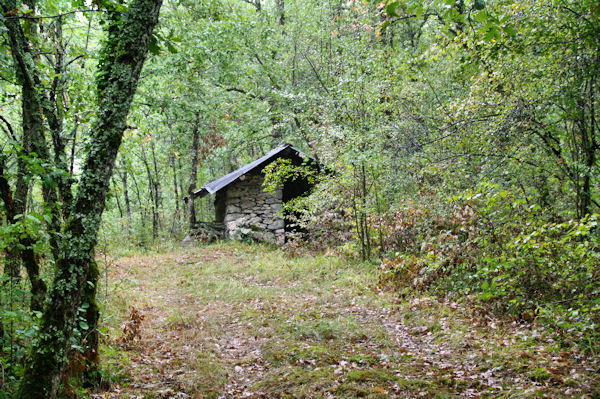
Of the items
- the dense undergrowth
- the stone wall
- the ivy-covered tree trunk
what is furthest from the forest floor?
the stone wall

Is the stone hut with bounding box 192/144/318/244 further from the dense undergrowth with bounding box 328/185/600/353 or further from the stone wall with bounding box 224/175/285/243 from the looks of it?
the dense undergrowth with bounding box 328/185/600/353

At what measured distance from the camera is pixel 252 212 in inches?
632

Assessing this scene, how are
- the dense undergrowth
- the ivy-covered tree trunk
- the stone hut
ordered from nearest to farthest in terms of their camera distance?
the ivy-covered tree trunk
the dense undergrowth
the stone hut

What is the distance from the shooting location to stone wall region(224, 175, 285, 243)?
51.4 feet

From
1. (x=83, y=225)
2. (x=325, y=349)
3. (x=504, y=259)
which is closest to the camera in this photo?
(x=83, y=225)

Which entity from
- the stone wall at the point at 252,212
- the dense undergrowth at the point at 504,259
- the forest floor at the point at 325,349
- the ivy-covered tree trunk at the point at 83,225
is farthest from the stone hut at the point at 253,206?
the ivy-covered tree trunk at the point at 83,225

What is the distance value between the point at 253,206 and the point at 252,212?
27 cm

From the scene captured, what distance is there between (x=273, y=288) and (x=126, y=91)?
6283 mm

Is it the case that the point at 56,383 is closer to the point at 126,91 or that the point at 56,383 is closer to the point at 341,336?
the point at 126,91

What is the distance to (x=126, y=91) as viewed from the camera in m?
2.99

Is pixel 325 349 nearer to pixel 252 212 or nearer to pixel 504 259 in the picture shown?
pixel 504 259

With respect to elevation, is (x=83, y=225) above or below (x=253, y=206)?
below

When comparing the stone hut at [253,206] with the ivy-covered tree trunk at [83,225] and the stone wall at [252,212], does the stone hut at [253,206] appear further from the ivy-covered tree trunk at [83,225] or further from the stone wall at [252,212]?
the ivy-covered tree trunk at [83,225]

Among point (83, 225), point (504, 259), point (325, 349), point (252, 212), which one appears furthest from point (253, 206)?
point (83, 225)
